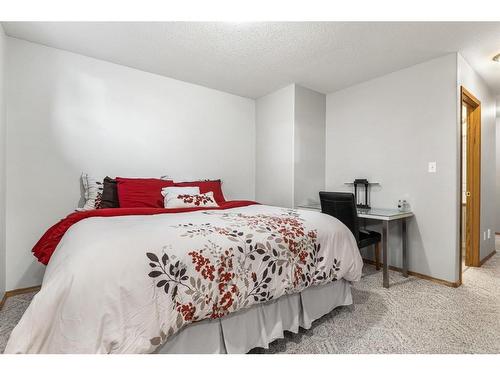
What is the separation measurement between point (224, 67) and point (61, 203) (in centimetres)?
219

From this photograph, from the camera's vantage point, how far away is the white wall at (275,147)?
3.33 meters

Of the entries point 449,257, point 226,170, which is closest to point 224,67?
point 226,170

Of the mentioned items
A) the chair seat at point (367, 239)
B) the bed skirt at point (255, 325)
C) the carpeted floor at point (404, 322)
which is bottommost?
the carpeted floor at point (404, 322)

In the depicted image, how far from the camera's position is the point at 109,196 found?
2.30 meters

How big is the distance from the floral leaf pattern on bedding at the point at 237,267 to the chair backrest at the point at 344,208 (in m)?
0.72

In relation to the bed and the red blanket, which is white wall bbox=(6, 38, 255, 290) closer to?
the red blanket

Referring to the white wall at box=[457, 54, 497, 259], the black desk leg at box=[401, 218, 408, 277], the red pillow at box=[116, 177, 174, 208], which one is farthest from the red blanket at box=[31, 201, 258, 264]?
the white wall at box=[457, 54, 497, 259]

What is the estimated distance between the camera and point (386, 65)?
8.84 feet

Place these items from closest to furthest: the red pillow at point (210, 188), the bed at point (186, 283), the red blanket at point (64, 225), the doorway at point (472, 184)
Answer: the bed at point (186, 283) < the red blanket at point (64, 225) < the red pillow at point (210, 188) < the doorway at point (472, 184)

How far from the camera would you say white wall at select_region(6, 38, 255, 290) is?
2.25 m

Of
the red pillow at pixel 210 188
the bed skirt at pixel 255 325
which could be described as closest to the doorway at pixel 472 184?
the bed skirt at pixel 255 325

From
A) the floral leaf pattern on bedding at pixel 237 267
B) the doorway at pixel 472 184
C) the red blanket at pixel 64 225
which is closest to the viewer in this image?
the floral leaf pattern on bedding at pixel 237 267

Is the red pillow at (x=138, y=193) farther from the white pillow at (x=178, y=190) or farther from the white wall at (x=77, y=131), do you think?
the white wall at (x=77, y=131)
